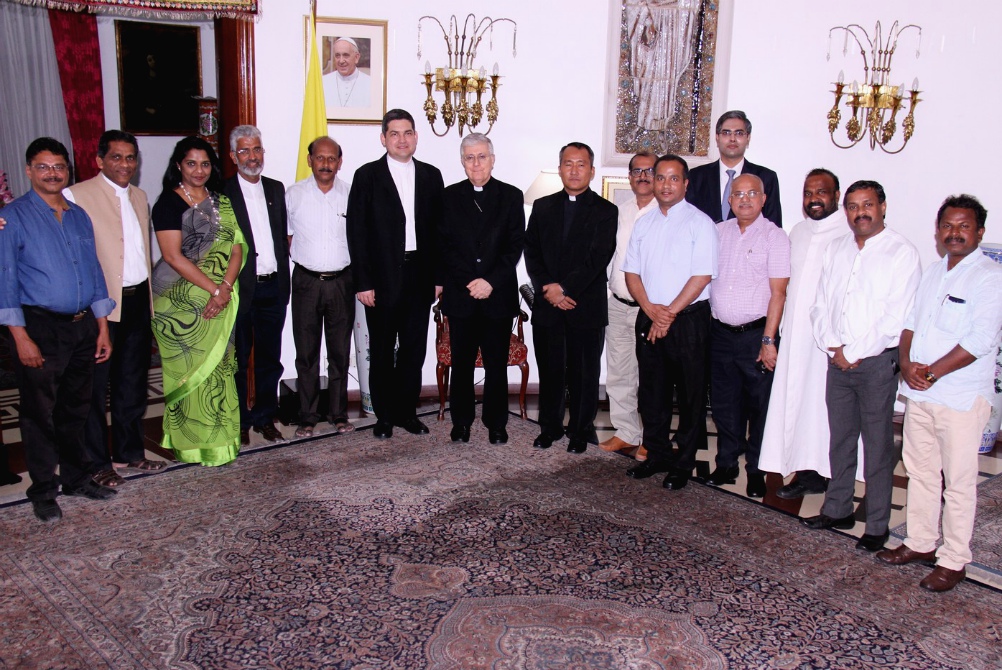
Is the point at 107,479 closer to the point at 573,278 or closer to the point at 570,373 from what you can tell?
the point at 570,373

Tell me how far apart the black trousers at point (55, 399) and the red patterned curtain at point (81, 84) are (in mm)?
4939

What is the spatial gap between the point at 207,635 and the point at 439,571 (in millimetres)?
895

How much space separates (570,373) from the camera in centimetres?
469

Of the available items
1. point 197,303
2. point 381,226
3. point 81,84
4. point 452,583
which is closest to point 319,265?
point 381,226

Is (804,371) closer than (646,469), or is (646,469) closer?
(804,371)

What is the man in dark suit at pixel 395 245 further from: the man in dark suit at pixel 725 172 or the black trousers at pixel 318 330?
the man in dark suit at pixel 725 172

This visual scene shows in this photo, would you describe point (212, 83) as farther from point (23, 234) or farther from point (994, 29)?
point (994, 29)

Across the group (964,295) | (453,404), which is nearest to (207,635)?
(453,404)

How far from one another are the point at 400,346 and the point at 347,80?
6.31 ft

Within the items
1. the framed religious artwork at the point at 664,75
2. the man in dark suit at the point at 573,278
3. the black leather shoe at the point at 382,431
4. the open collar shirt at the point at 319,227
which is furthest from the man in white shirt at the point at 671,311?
the framed religious artwork at the point at 664,75

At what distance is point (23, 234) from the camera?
11.7 ft

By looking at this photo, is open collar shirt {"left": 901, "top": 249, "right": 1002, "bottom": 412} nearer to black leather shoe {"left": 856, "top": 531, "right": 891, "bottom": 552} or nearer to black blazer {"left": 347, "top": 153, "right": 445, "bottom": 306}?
black leather shoe {"left": 856, "top": 531, "right": 891, "bottom": 552}

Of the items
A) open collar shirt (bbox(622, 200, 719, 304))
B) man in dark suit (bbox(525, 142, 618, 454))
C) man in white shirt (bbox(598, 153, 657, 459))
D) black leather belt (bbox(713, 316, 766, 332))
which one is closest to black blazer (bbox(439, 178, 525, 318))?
man in dark suit (bbox(525, 142, 618, 454))

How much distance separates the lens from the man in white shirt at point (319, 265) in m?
4.80
